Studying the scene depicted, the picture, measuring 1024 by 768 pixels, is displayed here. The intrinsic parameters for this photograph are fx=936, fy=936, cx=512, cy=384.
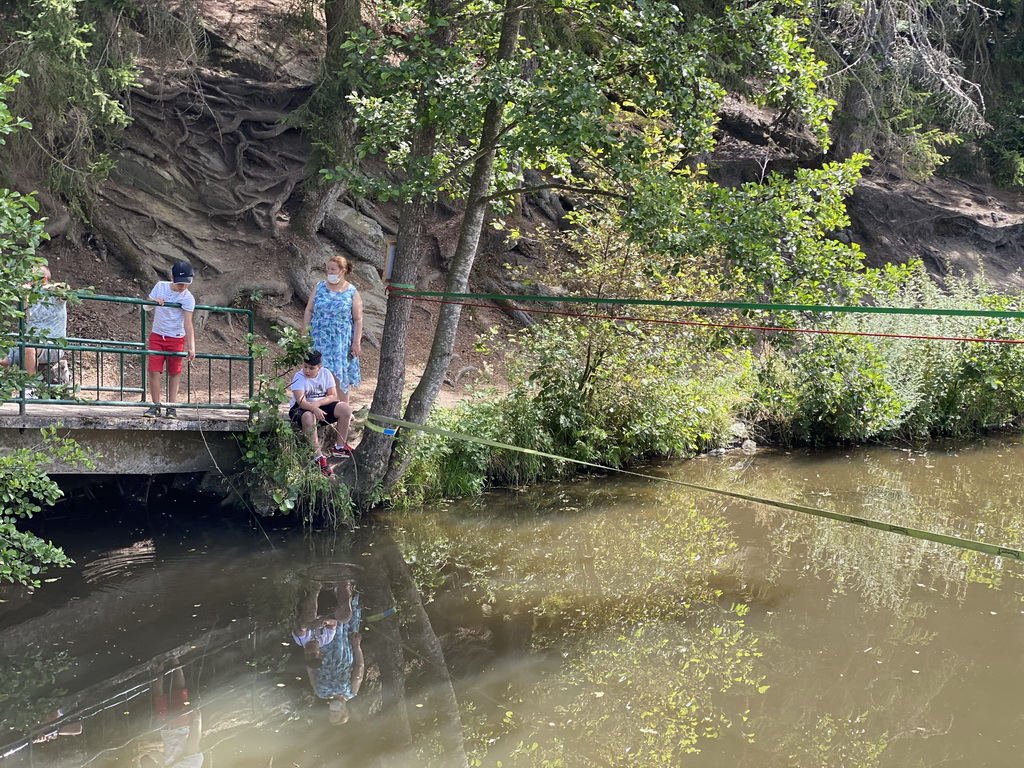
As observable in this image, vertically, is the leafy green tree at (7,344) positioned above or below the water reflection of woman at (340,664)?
above

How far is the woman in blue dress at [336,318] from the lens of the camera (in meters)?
9.11

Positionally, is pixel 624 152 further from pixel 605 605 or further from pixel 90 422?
pixel 90 422

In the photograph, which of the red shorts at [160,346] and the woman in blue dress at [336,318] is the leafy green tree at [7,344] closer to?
the red shorts at [160,346]

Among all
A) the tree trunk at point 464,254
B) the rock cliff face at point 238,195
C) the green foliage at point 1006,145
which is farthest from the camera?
the green foliage at point 1006,145

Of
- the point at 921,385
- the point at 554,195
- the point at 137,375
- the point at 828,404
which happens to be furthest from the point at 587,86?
the point at 554,195

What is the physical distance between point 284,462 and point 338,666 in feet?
9.85

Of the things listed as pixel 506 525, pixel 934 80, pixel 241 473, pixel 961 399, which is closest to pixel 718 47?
pixel 506 525

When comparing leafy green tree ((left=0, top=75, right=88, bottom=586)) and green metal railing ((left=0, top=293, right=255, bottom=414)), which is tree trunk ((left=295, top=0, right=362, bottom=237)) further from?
leafy green tree ((left=0, top=75, right=88, bottom=586))

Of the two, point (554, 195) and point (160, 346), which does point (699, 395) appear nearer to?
point (160, 346)

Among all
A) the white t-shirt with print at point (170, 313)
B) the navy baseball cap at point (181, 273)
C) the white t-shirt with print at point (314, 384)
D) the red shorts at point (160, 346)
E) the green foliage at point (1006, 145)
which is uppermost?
Answer: the green foliage at point (1006, 145)

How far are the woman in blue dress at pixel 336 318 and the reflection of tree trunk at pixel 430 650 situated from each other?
1.49 metres

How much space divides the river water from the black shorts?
1.10 meters

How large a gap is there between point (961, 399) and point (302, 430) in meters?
10.7

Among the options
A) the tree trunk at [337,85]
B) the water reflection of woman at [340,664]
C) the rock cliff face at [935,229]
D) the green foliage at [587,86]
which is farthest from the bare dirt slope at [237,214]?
the rock cliff face at [935,229]
